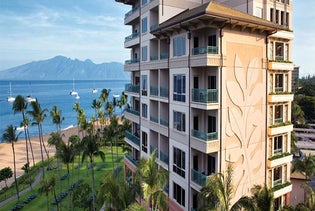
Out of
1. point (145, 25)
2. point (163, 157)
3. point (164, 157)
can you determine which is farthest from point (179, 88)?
point (145, 25)

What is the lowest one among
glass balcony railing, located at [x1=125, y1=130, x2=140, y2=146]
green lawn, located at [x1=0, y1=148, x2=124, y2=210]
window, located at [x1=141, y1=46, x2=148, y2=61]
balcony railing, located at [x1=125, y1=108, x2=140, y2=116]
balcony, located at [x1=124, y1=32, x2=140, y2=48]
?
green lawn, located at [x1=0, y1=148, x2=124, y2=210]

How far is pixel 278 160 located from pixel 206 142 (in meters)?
8.98

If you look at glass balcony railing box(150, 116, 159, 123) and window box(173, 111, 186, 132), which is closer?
window box(173, 111, 186, 132)

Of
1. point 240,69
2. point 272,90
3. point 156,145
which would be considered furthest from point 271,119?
point 156,145

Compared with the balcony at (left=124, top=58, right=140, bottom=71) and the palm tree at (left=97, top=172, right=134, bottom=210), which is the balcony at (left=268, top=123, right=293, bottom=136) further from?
the balcony at (left=124, top=58, right=140, bottom=71)

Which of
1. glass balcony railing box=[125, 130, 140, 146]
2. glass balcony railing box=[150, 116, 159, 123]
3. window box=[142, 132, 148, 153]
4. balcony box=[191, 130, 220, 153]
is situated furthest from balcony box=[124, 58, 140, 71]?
balcony box=[191, 130, 220, 153]

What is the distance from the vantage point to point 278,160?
22938mm

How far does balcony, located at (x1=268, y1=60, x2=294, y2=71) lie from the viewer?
21.8 metres

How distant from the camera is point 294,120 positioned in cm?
7044

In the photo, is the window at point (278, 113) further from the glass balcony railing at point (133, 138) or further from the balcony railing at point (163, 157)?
the glass balcony railing at point (133, 138)

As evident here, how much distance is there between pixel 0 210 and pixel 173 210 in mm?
25218

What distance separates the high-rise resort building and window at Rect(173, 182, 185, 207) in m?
0.08

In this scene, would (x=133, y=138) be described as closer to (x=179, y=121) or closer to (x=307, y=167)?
(x=179, y=121)

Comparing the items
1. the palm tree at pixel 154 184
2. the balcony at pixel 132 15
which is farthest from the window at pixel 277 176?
the balcony at pixel 132 15
